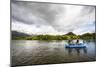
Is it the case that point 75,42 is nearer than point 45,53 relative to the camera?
No

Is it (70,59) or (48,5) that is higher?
(48,5)

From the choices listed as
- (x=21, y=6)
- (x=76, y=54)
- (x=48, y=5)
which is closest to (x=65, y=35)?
(x=76, y=54)

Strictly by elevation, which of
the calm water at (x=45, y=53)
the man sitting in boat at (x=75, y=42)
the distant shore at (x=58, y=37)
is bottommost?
the calm water at (x=45, y=53)

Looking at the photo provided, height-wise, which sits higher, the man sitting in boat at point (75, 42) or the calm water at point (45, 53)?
the man sitting in boat at point (75, 42)

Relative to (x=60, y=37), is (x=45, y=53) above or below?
below

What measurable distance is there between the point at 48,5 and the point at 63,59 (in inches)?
32.4

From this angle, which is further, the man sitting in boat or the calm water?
the man sitting in boat

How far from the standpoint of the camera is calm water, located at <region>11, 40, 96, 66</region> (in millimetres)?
2288

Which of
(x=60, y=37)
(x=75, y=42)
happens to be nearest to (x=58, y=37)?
(x=60, y=37)

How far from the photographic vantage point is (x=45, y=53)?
7.93 feet

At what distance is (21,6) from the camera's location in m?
2.30

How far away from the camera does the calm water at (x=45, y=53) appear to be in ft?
7.51

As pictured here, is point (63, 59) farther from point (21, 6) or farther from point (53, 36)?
point (21, 6)

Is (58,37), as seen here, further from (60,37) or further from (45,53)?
(45,53)
